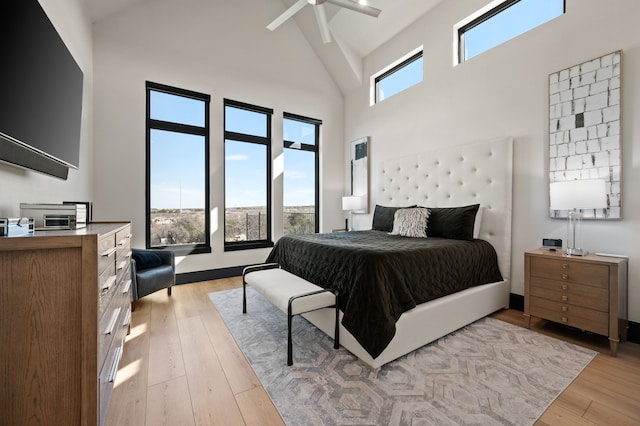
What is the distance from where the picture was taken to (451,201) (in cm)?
349

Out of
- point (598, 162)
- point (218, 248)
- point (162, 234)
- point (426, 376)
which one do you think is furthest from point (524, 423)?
point (162, 234)

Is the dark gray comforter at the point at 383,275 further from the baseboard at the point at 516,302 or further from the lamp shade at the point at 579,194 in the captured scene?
the lamp shade at the point at 579,194

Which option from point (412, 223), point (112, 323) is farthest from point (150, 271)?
point (412, 223)

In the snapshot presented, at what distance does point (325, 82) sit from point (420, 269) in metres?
4.29

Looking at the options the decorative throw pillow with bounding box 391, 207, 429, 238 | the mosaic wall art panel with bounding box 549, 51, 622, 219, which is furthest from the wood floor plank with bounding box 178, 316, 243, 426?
the mosaic wall art panel with bounding box 549, 51, 622, 219

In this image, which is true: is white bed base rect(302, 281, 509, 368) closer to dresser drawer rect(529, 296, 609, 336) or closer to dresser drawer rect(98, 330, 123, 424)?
dresser drawer rect(529, 296, 609, 336)

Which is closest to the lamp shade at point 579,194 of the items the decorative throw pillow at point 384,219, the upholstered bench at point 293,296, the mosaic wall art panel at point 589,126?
the mosaic wall art panel at point 589,126

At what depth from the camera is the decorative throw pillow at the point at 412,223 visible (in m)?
3.18

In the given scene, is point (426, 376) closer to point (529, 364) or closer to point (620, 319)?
point (529, 364)

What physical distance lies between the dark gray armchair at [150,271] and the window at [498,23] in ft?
14.4

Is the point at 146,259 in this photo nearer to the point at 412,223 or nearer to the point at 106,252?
the point at 106,252

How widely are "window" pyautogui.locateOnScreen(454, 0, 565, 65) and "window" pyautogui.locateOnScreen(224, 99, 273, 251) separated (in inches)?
115

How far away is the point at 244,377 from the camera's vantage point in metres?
1.78

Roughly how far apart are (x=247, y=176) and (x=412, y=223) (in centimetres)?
270
